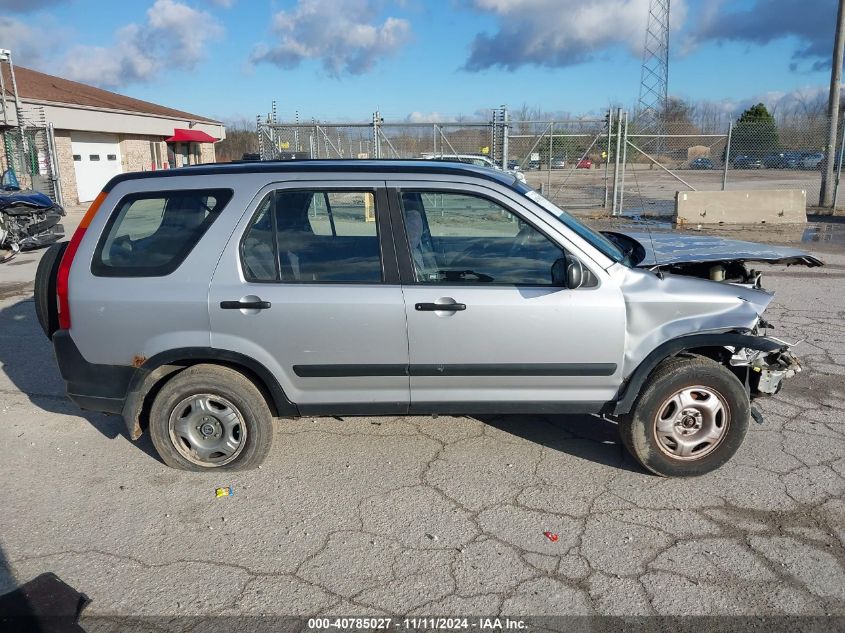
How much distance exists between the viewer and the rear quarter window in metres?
3.91

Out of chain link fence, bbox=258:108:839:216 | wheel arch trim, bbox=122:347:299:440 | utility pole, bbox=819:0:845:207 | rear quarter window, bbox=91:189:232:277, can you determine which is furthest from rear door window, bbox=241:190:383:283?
utility pole, bbox=819:0:845:207

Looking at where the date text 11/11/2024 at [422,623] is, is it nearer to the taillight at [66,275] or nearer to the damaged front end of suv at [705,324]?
the damaged front end of suv at [705,324]

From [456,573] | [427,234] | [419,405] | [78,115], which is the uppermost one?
[78,115]

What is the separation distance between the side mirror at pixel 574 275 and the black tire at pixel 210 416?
1.92m

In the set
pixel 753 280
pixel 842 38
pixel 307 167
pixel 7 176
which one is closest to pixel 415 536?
pixel 307 167

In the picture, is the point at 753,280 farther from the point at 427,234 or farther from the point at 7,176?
the point at 7,176

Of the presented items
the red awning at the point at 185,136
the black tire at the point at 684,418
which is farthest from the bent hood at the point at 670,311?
the red awning at the point at 185,136

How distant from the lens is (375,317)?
380 cm

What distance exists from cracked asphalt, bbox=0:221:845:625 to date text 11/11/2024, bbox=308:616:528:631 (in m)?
0.06

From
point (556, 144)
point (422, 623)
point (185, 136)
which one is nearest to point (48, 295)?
point (422, 623)

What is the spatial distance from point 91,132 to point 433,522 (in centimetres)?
2819

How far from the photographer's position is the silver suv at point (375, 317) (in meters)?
3.80

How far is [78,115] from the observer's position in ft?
83.1

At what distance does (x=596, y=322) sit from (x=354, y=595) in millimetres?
1909
